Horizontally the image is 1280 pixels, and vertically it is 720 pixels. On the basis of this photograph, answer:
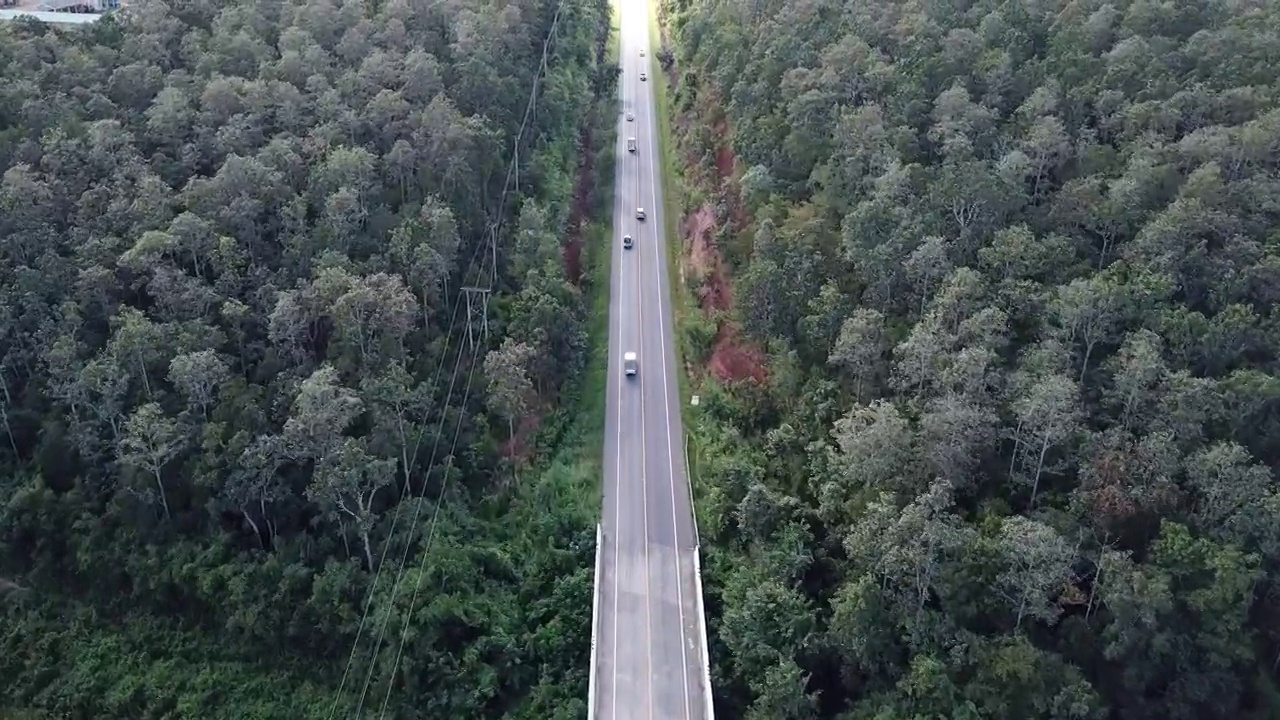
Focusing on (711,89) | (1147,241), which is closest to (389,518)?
(1147,241)

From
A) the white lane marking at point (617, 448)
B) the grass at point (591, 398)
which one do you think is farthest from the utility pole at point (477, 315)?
the white lane marking at point (617, 448)

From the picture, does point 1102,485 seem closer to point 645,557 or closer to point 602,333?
point 645,557

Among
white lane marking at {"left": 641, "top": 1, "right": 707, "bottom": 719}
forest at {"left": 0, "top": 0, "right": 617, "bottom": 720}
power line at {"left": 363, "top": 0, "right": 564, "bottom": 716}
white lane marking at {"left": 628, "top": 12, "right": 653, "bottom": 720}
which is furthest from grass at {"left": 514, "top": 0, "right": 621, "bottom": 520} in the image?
power line at {"left": 363, "top": 0, "right": 564, "bottom": 716}

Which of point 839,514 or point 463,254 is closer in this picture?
point 839,514

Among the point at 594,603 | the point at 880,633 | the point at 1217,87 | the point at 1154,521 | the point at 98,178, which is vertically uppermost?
the point at 1217,87

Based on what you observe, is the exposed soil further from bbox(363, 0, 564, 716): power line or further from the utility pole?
bbox(363, 0, 564, 716): power line

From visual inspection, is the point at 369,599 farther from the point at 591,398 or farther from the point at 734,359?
the point at 734,359

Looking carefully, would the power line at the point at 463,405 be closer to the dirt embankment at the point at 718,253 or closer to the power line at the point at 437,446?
the power line at the point at 437,446
